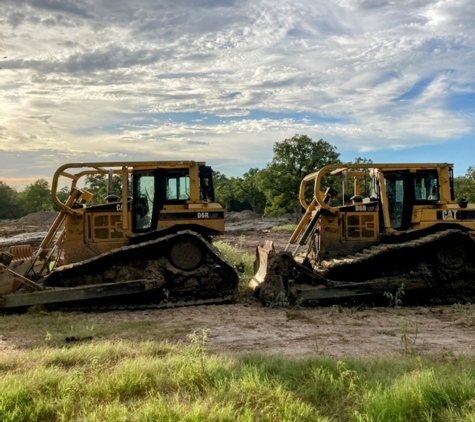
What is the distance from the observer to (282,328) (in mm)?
8398

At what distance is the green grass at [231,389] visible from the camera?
438 centimetres

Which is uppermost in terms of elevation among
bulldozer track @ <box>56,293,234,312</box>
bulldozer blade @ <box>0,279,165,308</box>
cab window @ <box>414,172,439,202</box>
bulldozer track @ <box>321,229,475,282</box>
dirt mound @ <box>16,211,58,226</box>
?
cab window @ <box>414,172,439,202</box>

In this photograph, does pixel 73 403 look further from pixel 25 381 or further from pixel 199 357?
pixel 199 357

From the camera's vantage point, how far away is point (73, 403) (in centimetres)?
464

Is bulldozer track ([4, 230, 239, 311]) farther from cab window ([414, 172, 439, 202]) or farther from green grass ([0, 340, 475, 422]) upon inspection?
cab window ([414, 172, 439, 202])

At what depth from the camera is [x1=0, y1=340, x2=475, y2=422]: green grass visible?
14.4 feet

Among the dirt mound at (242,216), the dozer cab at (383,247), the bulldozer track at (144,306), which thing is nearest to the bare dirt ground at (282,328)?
the bulldozer track at (144,306)

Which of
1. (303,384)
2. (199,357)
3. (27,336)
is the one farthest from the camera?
(27,336)

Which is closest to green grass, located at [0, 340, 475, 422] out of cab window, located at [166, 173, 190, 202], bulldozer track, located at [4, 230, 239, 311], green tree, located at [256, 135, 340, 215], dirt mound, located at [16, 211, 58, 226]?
bulldozer track, located at [4, 230, 239, 311]

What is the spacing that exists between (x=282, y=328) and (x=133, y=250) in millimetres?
3722

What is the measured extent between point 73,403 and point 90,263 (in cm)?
588

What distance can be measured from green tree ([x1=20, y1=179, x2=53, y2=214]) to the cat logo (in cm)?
7255

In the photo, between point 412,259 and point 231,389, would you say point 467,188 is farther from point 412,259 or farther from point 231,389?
point 231,389

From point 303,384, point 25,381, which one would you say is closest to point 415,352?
point 303,384
